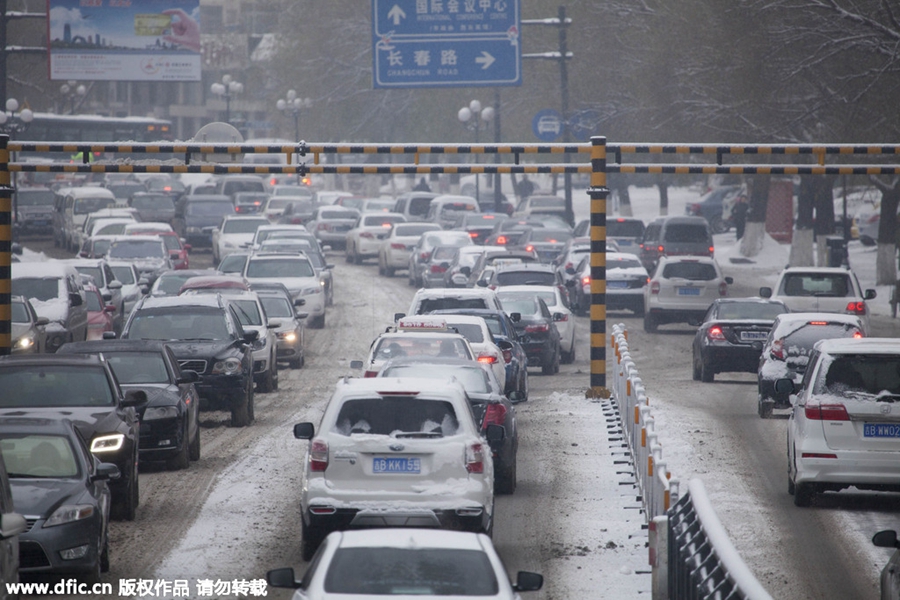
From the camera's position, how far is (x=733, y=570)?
652 centimetres

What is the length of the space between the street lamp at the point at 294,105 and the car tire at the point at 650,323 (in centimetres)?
3397

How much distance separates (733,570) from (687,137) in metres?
40.0

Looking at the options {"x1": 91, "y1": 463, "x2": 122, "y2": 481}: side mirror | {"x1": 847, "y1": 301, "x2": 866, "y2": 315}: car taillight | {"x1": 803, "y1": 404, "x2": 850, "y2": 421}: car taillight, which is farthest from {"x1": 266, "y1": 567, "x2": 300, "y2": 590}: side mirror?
{"x1": 847, "y1": 301, "x2": 866, "y2": 315}: car taillight

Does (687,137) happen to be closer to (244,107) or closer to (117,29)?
(117,29)

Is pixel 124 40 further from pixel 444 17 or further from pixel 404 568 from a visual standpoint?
pixel 404 568

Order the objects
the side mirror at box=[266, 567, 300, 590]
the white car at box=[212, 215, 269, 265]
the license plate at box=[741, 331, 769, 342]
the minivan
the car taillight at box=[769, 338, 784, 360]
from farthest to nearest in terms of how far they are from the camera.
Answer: the white car at box=[212, 215, 269, 265] < the minivan < the license plate at box=[741, 331, 769, 342] < the car taillight at box=[769, 338, 784, 360] < the side mirror at box=[266, 567, 300, 590]

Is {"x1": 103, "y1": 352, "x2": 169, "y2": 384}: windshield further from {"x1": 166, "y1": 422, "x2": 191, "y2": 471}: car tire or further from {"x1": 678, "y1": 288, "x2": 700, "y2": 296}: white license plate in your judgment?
{"x1": 678, "y1": 288, "x2": 700, "y2": 296}: white license plate

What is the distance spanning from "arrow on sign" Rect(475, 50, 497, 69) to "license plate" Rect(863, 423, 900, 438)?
72.7ft

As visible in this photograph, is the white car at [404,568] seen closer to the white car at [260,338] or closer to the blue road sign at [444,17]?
the white car at [260,338]

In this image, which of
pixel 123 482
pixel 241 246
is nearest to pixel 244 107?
pixel 241 246

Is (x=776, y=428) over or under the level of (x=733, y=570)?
under

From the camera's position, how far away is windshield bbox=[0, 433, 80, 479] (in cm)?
1059

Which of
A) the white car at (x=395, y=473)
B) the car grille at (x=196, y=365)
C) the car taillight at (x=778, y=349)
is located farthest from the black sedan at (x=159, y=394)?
the car taillight at (x=778, y=349)

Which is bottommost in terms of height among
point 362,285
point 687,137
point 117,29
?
point 362,285
